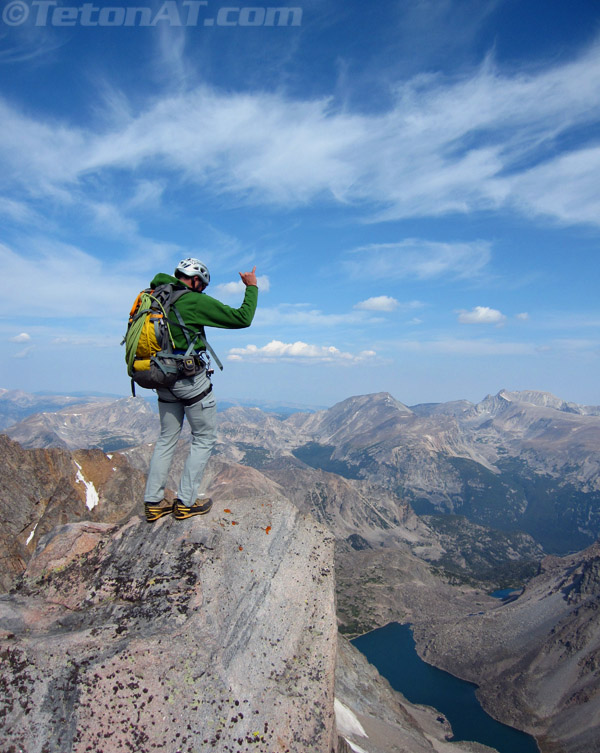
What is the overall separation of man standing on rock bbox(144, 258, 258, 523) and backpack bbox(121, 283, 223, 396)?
0.18 m

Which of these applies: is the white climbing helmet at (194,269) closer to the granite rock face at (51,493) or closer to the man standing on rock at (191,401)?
the man standing on rock at (191,401)

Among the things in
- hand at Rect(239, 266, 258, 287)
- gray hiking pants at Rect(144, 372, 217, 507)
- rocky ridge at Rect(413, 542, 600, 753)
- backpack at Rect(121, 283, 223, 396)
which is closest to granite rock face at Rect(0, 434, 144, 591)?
gray hiking pants at Rect(144, 372, 217, 507)

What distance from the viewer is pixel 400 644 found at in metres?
180

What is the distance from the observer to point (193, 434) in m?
11.9

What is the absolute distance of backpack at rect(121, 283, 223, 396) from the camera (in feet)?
31.9

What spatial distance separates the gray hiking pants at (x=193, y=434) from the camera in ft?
36.2

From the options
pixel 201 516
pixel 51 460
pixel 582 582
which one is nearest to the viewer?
pixel 201 516

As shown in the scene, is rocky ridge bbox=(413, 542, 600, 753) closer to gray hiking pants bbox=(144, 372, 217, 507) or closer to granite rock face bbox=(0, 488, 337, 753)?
granite rock face bbox=(0, 488, 337, 753)

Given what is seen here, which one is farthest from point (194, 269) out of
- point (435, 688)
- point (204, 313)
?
point (435, 688)

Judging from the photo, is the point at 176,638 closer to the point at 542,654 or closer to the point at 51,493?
the point at 51,493

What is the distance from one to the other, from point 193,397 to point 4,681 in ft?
20.9

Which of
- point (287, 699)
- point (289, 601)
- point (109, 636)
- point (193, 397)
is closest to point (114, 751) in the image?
point (109, 636)

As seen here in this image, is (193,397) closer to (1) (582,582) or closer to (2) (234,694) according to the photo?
(2) (234,694)

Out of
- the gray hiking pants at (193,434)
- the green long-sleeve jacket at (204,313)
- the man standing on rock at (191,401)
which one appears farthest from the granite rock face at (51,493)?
the green long-sleeve jacket at (204,313)
